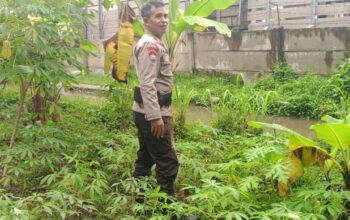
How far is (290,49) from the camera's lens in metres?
8.34

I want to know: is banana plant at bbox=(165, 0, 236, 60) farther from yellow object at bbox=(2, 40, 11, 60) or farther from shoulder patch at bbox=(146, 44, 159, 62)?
yellow object at bbox=(2, 40, 11, 60)

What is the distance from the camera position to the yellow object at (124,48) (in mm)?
4652

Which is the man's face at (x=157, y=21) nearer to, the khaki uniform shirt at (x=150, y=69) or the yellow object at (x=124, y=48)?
the khaki uniform shirt at (x=150, y=69)

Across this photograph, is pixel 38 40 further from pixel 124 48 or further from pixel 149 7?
pixel 124 48

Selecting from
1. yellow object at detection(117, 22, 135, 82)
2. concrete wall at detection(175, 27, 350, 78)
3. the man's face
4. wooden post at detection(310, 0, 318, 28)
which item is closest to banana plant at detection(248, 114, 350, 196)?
the man's face

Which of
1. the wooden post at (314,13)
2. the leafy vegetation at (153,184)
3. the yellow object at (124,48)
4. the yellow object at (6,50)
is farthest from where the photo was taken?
the wooden post at (314,13)

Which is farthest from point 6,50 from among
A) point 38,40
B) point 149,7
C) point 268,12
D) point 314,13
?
point 268,12

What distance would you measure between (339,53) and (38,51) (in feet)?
19.3

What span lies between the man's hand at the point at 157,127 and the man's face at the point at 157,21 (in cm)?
71

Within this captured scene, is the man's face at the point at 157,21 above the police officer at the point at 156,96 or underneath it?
above

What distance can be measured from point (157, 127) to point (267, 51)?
6.11 m

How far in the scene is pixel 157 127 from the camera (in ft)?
10.3

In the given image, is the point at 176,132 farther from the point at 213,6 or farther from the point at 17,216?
the point at 17,216

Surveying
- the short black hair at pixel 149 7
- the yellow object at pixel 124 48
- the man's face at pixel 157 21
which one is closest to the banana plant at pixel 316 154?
the man's face at pixel 157 21
